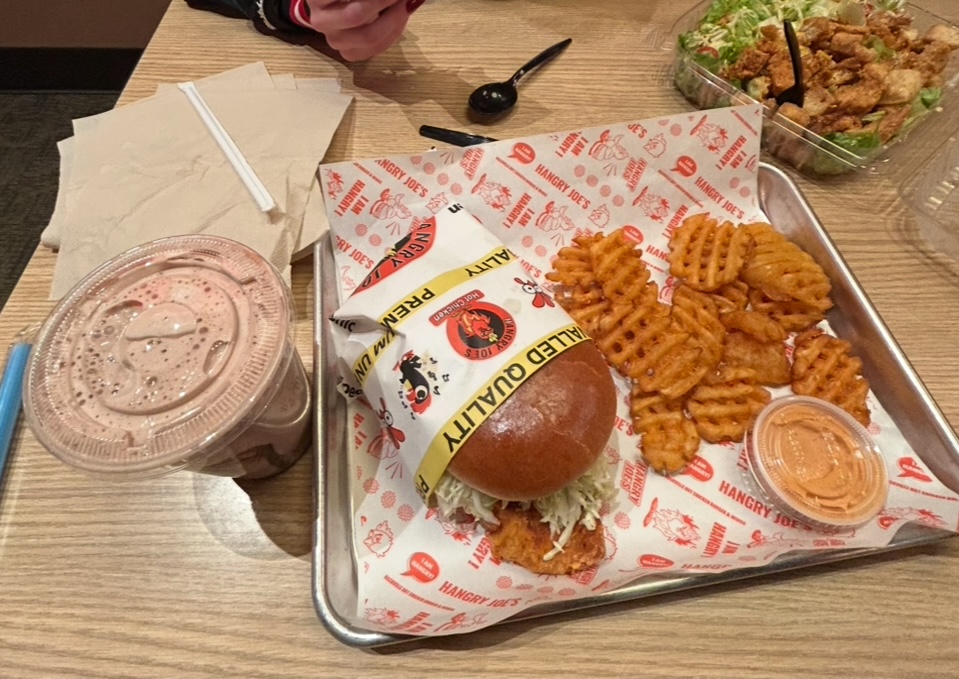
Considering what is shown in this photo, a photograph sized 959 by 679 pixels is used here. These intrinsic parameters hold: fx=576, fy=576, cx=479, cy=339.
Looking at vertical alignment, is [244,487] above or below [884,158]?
below

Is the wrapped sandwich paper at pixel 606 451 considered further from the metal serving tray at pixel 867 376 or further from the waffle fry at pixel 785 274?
the waffle fry at pixel 785 274

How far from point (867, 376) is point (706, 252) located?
442mm

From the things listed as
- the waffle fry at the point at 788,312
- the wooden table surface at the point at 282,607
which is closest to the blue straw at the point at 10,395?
the wooden table surface at the point at 282,607

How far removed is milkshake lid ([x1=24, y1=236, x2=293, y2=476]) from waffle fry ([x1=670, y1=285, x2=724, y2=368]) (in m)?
0.83

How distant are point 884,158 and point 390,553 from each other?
5.23 ft

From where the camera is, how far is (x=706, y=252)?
55.1 inches

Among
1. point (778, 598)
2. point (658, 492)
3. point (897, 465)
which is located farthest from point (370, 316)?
point (897, 465)

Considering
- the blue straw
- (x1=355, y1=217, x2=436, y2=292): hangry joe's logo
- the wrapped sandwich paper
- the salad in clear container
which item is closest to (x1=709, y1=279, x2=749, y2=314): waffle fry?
the wrapped sandwich paper

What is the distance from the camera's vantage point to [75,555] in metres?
1.02

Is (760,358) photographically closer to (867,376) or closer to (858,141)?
(867,376)

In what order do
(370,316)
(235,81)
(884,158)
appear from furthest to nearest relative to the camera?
(235,81)
(884,158)
(370,316)

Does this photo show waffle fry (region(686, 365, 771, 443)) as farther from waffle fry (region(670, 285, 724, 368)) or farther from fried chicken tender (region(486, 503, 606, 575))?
fried chicken tender (region(486, 503, 606, 575))

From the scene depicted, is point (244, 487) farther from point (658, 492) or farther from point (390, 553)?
point (658, 492)

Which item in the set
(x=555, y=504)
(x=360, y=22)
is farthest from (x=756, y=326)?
(x=360, y=22)
